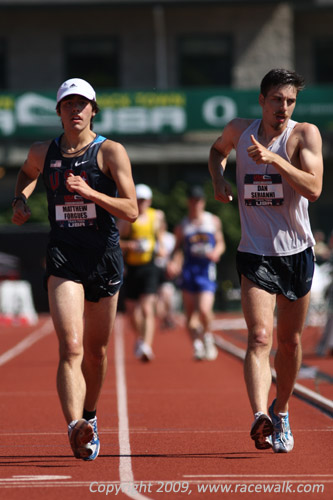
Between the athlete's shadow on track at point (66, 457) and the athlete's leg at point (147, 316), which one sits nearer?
the athlete's shadow on track at point (66, 457)

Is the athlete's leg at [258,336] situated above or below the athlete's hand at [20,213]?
below

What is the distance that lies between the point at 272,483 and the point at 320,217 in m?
32.6

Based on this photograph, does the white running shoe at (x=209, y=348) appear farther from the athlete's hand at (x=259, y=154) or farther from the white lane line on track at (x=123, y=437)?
the athlete's hand at (x=259, y=154)

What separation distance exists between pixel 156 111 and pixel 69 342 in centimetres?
2755

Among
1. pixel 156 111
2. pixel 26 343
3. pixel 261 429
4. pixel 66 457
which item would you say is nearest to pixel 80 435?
pixel 66 457

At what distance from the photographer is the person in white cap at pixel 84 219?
6.84 metres

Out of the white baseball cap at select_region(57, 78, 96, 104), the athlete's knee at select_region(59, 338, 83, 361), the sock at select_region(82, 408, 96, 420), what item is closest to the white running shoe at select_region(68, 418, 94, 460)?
the athlete's knee at select_region(59, 338, 83, 361)

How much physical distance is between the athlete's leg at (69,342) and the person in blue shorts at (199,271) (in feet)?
26.3

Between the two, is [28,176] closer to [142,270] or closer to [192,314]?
[142,270]

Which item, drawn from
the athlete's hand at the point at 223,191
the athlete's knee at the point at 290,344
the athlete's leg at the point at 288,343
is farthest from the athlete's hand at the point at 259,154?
the athlete's knee at the point at 290,344

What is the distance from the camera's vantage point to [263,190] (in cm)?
707

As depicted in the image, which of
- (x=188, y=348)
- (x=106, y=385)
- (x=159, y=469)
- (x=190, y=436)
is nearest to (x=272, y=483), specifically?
(x=159, y=469)

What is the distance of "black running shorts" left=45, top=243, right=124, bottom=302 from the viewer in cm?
695

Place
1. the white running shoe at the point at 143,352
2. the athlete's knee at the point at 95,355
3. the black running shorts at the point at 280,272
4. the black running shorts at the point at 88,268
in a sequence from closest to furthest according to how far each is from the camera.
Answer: the black running shorts at the point at 88,268 → the black running shorts at the point at 280,272 → the athlete's knee at the point at 95,355 → the white running shoe at the point at 143,352
